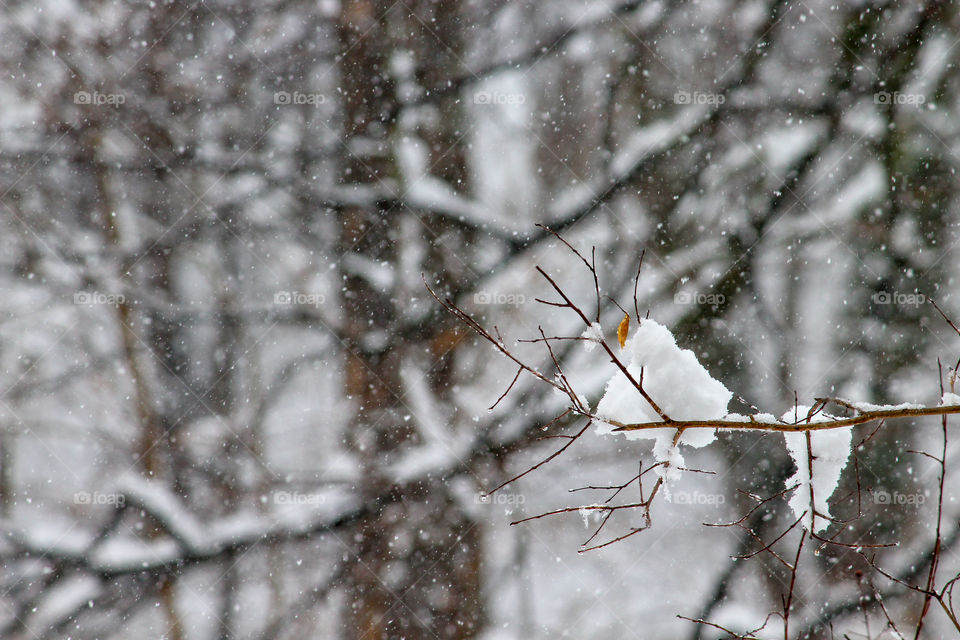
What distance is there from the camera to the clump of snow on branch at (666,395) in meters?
1.87

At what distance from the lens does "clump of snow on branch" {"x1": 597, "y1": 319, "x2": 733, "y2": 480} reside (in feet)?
6.13

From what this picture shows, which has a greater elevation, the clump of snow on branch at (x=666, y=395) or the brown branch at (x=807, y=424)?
the clump of snow on branch at (x=666, y=395)

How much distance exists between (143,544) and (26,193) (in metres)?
1.95

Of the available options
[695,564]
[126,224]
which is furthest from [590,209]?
[126,224]

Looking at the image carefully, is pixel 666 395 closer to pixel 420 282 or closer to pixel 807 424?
pixel 807 424

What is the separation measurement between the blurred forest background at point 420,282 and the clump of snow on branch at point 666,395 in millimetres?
1347

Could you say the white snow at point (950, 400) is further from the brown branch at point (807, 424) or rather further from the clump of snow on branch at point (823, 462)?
the clump of snow on branch at point (823, 462)

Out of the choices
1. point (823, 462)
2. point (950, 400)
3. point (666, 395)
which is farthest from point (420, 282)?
point (950, 400)

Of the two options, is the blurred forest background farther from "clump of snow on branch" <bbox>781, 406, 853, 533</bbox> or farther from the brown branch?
the brown branch

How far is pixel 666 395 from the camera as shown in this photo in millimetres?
1878

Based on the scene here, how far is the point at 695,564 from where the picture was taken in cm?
332

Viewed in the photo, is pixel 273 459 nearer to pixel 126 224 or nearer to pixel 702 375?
pixel 126 224

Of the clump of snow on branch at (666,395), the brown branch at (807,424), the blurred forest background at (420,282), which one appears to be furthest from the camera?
the blurred forest background at (420,282)

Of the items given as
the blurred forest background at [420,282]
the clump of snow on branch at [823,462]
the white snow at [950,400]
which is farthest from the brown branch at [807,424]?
the blurred forest background at [420,282]
